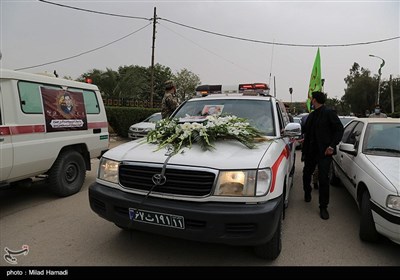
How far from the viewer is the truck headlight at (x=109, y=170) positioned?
292 centimetres

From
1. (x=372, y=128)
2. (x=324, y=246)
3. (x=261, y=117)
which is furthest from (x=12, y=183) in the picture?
(x=372, y=128)

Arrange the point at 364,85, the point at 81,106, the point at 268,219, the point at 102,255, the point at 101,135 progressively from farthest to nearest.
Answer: the point at 364,85
the point at 101,135
the point at 81,106
the point at 102,255
the point at 268,219

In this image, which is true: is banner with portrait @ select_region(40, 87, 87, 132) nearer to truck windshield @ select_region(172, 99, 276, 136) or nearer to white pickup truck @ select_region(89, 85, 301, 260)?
truck windshield @ select_region(172, 99, 276, 136)

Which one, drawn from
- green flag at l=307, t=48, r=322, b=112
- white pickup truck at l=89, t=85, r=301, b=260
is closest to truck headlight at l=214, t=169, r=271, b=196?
white pickup truck at l=89, t=85, r=301, b=260

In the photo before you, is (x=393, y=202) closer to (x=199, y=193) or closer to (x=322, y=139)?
(x=322, y=139)

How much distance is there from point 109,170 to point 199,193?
1.03m

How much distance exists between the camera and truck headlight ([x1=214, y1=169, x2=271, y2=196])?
8.14 ft

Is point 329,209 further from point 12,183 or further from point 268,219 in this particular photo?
point 12,183

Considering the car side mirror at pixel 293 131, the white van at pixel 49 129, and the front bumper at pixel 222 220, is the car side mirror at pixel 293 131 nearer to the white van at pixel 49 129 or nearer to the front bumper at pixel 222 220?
the front bumper at pixel 222 220

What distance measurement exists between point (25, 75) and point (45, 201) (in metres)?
2.08

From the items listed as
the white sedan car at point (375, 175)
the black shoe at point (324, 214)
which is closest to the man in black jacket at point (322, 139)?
the black shoe at point (324, 214)

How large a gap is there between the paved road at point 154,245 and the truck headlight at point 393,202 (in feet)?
2.03

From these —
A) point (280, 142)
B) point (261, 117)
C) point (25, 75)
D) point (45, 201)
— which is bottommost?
point (45, 201)

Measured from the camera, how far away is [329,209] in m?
4.59
